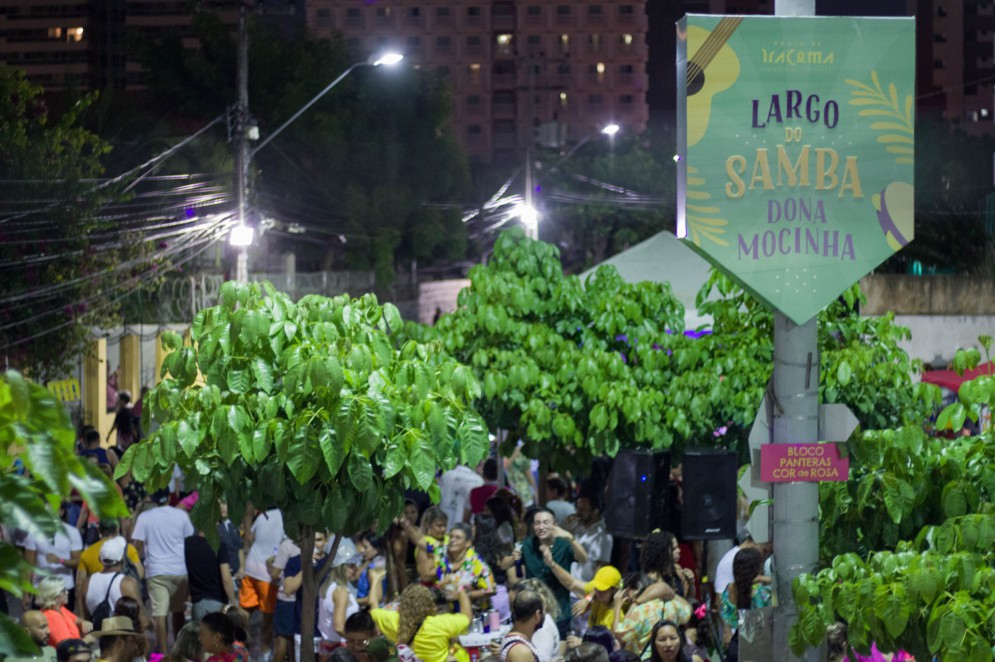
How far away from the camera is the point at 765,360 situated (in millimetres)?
13672

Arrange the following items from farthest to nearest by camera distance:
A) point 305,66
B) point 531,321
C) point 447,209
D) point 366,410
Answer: point 447,209 → point 305,66 → point 531,321 → point 366,410

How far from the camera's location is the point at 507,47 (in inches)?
5487

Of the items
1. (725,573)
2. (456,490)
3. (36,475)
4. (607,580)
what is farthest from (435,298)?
(36,475)

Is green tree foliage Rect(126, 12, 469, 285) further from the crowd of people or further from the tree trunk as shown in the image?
the tree trunk

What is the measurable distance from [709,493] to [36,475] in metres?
6.63

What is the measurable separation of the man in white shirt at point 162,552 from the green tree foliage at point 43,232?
13.3 m

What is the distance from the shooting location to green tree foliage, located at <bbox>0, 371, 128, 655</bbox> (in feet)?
11.0

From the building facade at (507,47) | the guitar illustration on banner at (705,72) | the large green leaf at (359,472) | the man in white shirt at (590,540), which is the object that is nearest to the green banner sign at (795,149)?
the guitar illustration on banner at (705,72)

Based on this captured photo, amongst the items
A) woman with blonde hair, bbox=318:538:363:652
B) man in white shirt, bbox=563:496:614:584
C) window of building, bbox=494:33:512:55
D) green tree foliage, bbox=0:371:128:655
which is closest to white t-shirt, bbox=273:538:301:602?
woman with blonde hair, bbox=318:538:363:652

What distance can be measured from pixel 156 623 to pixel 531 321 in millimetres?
4935

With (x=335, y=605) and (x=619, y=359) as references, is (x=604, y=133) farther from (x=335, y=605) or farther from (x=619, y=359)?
(x=335, y=605)

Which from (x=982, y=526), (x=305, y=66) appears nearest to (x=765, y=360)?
(x=982, y=526)

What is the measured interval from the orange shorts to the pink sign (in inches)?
255

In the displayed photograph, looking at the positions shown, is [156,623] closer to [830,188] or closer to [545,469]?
[545,469]
